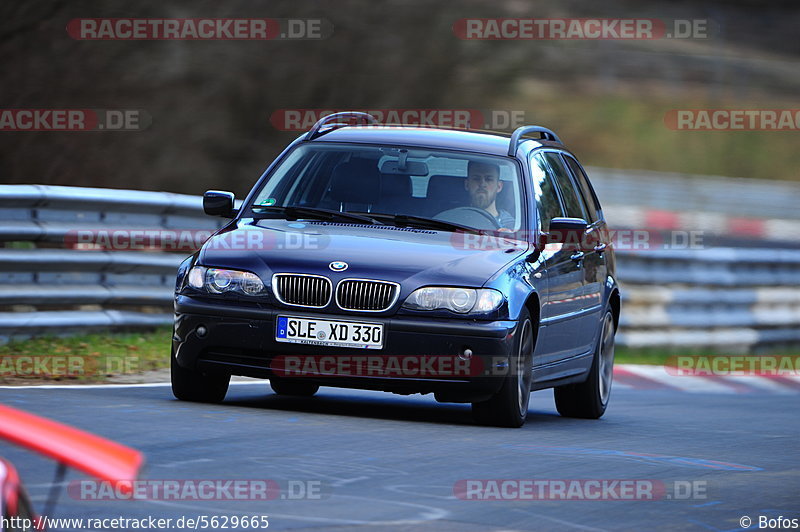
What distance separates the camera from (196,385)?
905 centimetres

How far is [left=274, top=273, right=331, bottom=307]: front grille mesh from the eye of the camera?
8.52 meters

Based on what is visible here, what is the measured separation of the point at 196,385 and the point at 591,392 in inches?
119

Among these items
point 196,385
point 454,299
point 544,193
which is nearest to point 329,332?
point 454,299

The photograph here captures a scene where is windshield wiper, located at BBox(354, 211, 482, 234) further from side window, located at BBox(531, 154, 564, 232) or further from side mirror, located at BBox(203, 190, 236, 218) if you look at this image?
side mirror, located at BBox(203, 190, 236, 218)

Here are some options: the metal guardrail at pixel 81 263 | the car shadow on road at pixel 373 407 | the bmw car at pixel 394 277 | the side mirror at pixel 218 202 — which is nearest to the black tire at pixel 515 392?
the bmw car at pixel 394 277

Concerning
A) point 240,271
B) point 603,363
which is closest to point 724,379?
point 603,363

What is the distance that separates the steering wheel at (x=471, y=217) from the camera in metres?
9.38

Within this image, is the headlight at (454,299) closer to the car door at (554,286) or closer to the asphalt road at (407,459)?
the asphalt road at (407,459)

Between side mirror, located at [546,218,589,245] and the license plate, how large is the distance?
162 centimetres

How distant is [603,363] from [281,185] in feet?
9.08

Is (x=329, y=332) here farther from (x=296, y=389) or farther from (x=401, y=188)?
(x=296, y=389)

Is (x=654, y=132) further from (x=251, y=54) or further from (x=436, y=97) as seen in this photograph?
(x=251, y=54)

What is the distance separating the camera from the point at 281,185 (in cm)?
990

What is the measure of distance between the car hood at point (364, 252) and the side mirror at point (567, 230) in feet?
1.19
